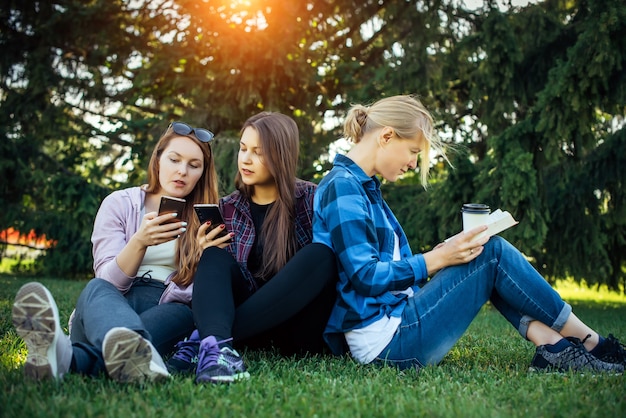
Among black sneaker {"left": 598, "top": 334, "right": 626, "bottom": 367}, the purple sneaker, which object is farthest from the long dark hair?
black sneaker {"left": 598, "top": 334, "right": 626, "bottom": 367}

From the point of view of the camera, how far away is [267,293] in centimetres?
269

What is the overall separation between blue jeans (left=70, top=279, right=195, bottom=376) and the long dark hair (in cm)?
49

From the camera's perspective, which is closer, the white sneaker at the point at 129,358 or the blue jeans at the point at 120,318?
the white sneaker at the point at 129,358

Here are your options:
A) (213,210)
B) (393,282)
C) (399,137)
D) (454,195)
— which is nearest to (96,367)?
(213,210)

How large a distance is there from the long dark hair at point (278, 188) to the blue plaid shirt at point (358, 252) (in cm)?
Answer: 26

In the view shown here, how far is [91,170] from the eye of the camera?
8922mm

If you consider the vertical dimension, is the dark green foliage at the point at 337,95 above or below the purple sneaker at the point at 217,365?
above

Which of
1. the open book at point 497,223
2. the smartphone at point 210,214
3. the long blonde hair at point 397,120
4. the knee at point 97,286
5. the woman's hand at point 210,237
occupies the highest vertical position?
the long blonde hair at point 397,120

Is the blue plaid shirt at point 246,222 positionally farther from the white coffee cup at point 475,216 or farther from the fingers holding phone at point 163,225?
the white coffee cup at point 475,216

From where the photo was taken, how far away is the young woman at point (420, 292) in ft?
8.50

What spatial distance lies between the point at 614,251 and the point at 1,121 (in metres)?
9.38

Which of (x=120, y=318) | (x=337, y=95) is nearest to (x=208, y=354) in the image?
(x=120, y=318)

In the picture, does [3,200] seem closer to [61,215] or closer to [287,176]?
[61,215]

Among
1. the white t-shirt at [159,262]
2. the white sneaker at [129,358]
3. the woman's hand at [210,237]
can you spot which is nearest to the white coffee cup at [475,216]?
the woman's hand at [210,237]
